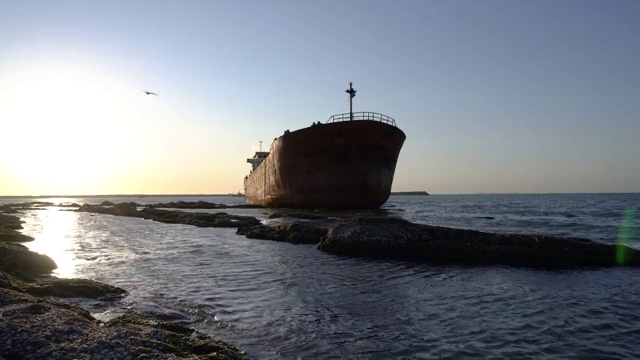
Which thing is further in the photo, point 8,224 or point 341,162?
point 341,162

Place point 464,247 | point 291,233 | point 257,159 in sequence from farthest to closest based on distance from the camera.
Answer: point 257,159, point 291,233, point 464,247

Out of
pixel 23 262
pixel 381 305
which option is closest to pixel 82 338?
pixel 381 305

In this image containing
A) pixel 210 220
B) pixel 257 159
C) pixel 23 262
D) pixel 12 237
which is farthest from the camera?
pixel 257 159

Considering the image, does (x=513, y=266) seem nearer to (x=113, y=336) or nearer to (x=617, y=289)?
(x=617, y=289)

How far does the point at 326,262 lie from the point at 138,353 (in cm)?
795

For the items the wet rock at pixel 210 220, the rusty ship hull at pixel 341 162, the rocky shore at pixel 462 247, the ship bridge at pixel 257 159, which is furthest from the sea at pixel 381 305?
the ship bridge at pixel 257 159

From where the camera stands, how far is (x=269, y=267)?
11.3 m

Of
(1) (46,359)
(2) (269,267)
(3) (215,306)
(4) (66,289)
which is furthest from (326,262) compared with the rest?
(1) (46,359)

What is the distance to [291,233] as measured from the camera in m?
17.1

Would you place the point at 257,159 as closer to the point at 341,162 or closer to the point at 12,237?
the point at 341,162

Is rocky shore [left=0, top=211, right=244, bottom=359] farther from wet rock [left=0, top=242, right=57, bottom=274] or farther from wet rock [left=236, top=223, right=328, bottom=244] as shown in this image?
wet rock [left=236, top=223, right=328, bottom=244]

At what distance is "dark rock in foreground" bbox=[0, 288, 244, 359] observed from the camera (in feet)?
13.1

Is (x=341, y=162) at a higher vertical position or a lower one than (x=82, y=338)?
higher

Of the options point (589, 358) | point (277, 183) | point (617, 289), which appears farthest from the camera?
point (277, 183)
